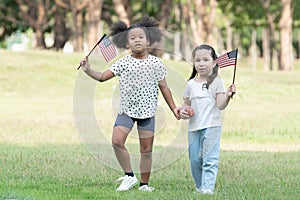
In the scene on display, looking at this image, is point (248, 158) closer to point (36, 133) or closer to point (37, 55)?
point (36, 133)

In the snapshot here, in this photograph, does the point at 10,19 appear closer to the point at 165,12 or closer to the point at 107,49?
the point at 165,12

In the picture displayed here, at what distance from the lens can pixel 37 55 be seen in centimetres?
3175

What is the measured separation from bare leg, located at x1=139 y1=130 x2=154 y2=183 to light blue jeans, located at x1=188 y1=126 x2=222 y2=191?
0.38 meters

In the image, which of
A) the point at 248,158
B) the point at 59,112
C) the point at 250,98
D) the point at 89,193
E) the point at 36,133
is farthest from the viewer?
the point at 250,98

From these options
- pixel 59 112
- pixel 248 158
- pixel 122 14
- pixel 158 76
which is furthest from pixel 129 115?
pixel 122 14

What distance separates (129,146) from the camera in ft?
42.0

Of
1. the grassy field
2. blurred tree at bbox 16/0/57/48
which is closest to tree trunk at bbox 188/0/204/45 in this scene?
blurred tree at bbox 16/0/57/48

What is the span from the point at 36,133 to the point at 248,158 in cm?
441

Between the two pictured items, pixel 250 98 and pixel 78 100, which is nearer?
pixel 78 100

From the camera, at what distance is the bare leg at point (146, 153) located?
866 cm

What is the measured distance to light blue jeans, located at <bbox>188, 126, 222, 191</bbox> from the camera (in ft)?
27.6

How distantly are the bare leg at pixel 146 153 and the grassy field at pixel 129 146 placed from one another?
19 centimetres

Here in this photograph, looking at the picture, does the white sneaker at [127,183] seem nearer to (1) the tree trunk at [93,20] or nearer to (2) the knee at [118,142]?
(2) the knee at [118,142]

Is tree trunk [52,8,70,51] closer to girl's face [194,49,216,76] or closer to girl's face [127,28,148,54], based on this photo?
girl's face [127,28,148,54]
